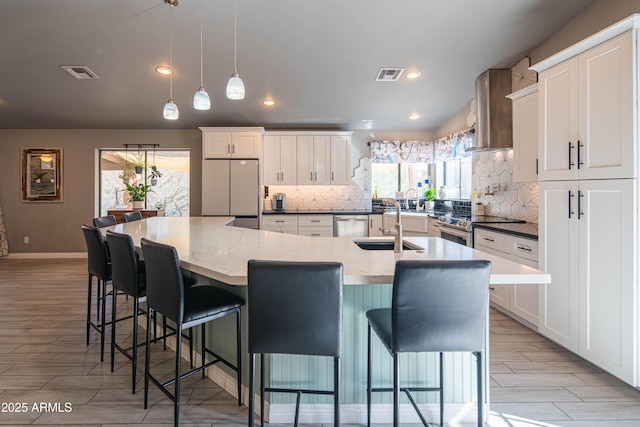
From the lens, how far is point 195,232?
9.43 ft

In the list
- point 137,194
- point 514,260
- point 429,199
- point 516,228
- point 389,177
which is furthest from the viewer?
point 389,177

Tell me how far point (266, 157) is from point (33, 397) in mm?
4243

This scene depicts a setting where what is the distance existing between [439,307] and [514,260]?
6.83ft

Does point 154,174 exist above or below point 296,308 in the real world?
above

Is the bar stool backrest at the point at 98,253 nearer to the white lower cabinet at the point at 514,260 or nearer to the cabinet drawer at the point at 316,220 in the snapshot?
the cabinet drawer at the point at 316,220

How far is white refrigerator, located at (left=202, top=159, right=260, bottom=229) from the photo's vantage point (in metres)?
5.31

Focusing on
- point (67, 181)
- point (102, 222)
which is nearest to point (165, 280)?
point (102, 222)

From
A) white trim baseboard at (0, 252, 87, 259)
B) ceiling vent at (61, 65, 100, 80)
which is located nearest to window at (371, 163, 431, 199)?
ceiling vent at (61, 65, 100, 80)

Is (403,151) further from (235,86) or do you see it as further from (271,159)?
(235,86)

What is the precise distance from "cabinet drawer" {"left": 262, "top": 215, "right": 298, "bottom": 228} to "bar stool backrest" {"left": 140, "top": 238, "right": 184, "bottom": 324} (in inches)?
143

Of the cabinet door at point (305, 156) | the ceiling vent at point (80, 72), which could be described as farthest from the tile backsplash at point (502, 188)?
the ceiling vent at point (80, 72)

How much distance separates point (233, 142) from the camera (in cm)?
536

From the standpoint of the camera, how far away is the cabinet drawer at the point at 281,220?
5363 millimetres

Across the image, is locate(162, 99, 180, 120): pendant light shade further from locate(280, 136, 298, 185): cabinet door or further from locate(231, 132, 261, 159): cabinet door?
locate(280, 136, 298, 185): cabinet door
